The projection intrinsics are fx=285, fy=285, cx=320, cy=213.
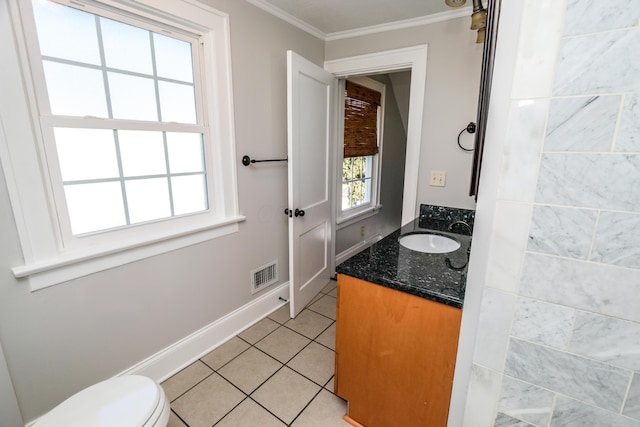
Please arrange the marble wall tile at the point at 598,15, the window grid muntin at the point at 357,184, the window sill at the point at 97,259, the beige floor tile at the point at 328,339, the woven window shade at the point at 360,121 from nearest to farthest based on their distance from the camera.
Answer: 1. the marble wall tile at the point at 598,15
2. the window sill at the point at 97,259
3. the beige floor tile at the point at 328,339
4. the woven window shade at the point at 360,121
5. the window grid muntin at the point at 357,184

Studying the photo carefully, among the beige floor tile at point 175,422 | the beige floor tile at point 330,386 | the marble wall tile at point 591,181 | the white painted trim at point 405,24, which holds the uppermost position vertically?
the white painted trim at point 405,24

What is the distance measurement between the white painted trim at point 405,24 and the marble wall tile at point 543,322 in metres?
1.99

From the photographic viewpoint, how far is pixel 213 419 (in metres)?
1.45

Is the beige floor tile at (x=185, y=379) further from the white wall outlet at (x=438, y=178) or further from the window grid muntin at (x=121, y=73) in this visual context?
the white wall outlet at (x=438, y=178)

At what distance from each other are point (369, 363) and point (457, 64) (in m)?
2.00

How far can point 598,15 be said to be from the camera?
0.56 meters

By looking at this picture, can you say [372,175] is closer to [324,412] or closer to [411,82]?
[411,82]

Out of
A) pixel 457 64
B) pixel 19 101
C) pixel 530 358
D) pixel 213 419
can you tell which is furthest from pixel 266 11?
pixel 213 419

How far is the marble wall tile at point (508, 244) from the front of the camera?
0.70 meters

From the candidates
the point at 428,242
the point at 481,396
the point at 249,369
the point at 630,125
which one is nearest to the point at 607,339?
the point at 481,396

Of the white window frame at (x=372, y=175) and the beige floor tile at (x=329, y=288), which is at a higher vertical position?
the white window frame at (x=372, y=175)

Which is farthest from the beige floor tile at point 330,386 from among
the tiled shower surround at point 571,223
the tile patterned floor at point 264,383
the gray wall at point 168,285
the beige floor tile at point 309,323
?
the tiled shower surround at point 571,223

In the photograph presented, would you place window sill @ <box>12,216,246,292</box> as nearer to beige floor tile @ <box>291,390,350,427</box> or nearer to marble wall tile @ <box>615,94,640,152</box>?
beige floor tile @ <box>291,390,350,427</box>

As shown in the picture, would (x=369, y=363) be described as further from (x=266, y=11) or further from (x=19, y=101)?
(x=266, y=11)
